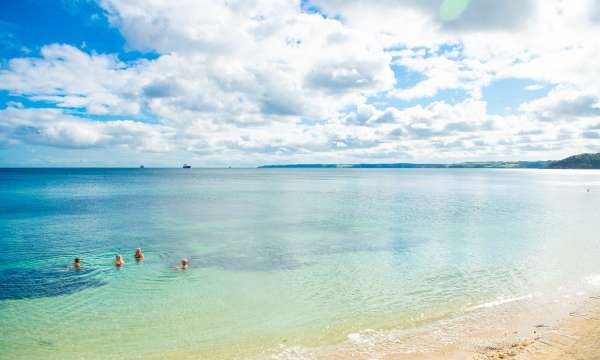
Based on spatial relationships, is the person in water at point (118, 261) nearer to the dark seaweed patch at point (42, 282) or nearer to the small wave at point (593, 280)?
the dark seaweed patch at point (42, 282)

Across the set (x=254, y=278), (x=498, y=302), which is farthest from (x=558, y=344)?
(x=254, y=278)

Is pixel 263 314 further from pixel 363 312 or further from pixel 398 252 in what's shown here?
pixel 398 252

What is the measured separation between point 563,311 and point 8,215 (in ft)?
213

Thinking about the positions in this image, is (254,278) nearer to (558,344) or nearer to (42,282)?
(42,282)

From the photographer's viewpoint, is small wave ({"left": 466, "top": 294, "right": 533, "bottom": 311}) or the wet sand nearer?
the wet sand

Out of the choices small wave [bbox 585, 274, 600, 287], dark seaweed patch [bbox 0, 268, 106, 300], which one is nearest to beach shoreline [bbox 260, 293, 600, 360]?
small wave [bbox 585, 274, 600, 287]

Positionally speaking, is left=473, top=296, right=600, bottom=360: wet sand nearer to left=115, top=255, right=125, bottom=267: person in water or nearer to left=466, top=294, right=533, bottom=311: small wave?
left=466, top=294, right=533, bottom=311: small wave

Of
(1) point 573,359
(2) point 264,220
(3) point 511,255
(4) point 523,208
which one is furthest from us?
(4) point 523,208

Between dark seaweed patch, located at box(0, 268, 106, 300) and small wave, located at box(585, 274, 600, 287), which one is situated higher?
dark seaweed patch, located at box(0, 268, 106, 300)

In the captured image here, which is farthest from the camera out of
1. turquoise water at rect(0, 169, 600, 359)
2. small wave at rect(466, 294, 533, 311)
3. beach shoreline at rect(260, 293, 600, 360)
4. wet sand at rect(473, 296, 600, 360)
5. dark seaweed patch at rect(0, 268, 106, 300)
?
dark seaweed patch at rect(0, 268, 106, 300)

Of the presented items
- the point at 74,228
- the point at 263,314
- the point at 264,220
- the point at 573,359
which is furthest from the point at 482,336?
the point at 74,228

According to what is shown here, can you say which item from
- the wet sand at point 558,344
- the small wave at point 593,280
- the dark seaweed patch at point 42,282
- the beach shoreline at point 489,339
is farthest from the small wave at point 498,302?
the dark seaweed patch at point 42,282

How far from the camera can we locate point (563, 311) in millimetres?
17734

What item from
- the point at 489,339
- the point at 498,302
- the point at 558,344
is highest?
the point at 558,344
